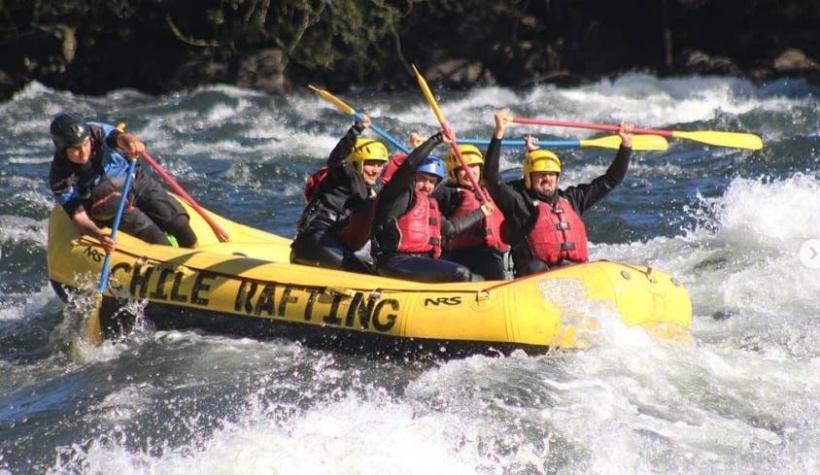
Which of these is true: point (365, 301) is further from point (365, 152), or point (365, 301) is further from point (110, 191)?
point (110, 191)

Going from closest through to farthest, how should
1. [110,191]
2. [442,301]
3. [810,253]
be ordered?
[442,301]
[110,191]
[810,253]

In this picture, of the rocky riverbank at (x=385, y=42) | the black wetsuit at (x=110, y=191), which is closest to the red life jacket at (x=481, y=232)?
the black wetsuit at (x=110, y=191)

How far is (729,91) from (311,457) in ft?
48.7

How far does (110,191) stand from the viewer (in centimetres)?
884

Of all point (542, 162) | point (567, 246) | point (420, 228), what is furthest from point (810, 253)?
point (420, 228)

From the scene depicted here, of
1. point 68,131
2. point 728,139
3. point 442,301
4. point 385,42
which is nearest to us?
point 442,301

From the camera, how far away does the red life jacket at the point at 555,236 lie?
8.12 meters

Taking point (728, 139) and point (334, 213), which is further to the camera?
point (728, 139)

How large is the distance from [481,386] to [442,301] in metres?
0.68

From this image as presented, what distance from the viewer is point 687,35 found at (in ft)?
74.4

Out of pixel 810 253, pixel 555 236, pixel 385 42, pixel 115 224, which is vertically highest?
pixel 385 42

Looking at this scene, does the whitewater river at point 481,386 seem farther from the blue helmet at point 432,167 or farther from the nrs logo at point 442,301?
the blue helmet at point 432,167

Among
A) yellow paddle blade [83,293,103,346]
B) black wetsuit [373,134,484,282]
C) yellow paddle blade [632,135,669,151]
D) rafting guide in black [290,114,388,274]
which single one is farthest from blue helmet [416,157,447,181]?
yellow paddle blade [83,293,103,346]

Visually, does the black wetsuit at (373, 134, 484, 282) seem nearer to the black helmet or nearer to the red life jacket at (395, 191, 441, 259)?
the red life jacket at (395, 191, 441, 259)
